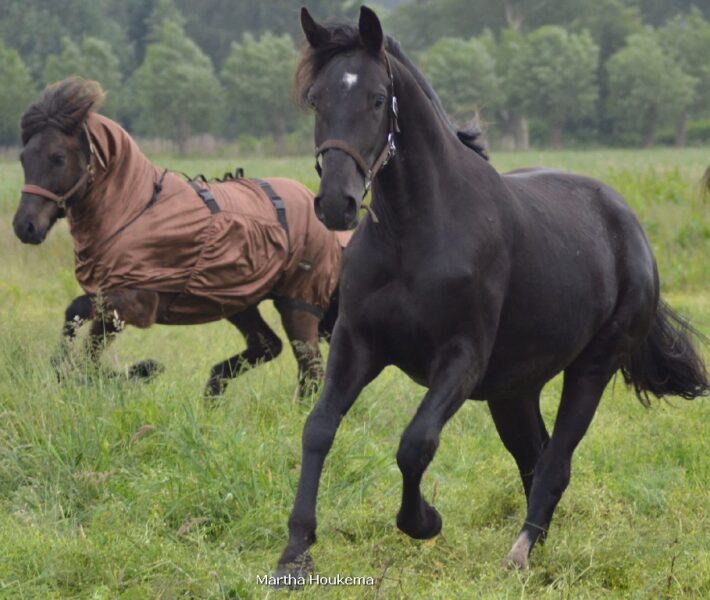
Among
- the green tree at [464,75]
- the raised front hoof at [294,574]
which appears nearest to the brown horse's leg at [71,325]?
the raised front hoof at [294,574]

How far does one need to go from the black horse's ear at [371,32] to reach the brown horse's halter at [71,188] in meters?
3.50

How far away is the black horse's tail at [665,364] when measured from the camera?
20.4 ft

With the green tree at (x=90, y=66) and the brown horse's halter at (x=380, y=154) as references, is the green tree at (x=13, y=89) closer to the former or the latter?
the green tree at (x=90, y=66)

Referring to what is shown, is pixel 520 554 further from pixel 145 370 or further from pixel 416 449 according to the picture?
pixel 145 370

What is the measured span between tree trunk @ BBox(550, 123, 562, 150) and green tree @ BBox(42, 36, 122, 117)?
85.6 ft

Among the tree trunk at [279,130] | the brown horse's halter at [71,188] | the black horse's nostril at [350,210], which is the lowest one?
the tree trunk at [279,130]

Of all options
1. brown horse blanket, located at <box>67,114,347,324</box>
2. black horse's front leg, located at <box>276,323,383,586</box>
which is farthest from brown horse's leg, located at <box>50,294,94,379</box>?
black horse's front leg, located at <box>276,323,383,586</box>

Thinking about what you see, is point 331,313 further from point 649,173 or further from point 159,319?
point 649,173

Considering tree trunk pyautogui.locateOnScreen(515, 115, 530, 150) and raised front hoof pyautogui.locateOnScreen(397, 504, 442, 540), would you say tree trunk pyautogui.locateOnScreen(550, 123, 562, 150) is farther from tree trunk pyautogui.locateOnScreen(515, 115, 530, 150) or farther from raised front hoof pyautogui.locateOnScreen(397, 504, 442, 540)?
raised front hoof pyautogui.locateOnScreen(397, 504, 442, 540)

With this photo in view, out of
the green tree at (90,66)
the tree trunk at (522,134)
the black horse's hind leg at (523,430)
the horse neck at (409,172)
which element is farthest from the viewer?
the tree trunk at (522,134)

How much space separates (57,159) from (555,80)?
6964cm

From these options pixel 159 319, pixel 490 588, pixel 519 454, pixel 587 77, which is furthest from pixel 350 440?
pixel 587 77

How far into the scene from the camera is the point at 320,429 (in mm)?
4504

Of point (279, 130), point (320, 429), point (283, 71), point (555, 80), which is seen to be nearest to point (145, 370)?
point (320, 429)
